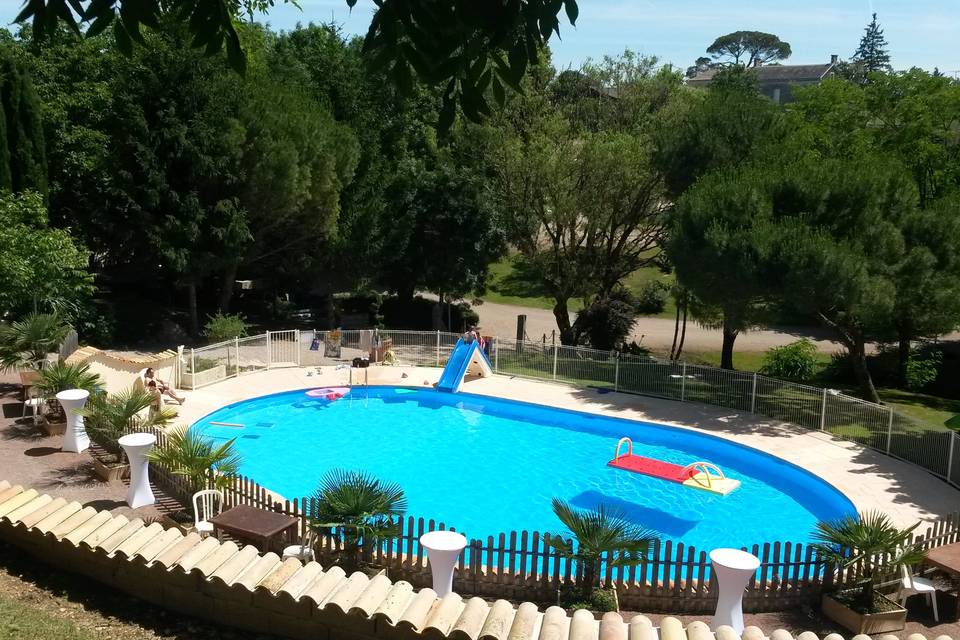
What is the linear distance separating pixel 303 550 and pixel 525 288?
113 feet

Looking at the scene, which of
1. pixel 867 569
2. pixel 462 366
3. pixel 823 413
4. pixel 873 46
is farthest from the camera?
pixel 873 46

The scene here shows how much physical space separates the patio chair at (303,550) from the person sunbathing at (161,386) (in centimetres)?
886

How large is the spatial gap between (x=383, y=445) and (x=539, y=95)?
1645 centimetres

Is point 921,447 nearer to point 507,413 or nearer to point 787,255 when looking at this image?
point 787,255

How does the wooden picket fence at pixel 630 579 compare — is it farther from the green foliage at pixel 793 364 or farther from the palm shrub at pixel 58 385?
the green foliage at pixel 793 364

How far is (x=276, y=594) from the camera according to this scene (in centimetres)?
747

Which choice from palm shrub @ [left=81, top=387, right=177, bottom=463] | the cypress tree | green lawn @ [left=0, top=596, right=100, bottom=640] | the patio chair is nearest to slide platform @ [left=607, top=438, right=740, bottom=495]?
the patio chair

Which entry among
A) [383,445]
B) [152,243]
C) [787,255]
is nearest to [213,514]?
[383,445]

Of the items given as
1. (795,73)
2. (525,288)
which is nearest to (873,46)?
(795,73)

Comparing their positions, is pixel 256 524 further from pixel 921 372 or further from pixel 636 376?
pixel 921 372

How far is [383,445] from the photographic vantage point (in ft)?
65.8

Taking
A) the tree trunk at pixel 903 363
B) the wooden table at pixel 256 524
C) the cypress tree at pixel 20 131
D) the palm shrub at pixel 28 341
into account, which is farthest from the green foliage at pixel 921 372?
the cypress tree at pixel 20 131

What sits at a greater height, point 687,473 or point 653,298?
point 653,298

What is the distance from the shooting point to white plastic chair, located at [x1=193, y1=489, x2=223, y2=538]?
12.0 metres
